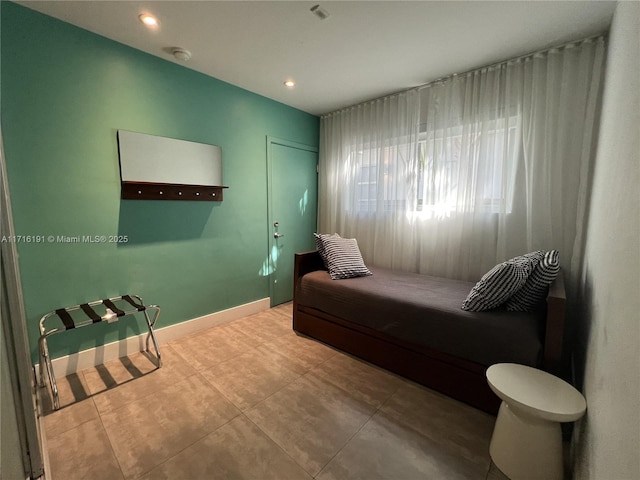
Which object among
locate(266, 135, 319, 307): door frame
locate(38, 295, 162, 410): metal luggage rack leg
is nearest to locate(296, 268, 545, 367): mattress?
locate(266, 135, 319, 307): door frame

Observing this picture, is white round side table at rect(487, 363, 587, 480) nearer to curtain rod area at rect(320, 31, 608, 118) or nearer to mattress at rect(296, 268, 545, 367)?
mattress at rect(296, 268, 545, 367)

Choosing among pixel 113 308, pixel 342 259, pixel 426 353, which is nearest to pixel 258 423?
pixel 426 353

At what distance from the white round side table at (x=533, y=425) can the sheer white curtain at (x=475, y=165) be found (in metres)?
1.27

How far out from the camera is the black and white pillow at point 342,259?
8.16 feet

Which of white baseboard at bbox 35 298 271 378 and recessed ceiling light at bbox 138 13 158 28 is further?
white baseboard at bbox 35 298 271 378

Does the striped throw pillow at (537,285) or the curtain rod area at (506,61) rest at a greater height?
the curtain rod area at (506,61)

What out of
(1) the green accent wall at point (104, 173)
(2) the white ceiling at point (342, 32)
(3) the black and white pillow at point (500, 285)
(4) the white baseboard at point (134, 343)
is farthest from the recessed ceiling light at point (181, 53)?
(3) the black and white pillow at point (500, 285)

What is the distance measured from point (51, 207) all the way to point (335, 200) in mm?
2686

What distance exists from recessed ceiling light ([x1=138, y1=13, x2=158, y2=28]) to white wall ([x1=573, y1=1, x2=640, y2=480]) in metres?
2.47

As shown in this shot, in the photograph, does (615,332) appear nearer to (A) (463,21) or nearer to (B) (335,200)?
(A) (463,21)

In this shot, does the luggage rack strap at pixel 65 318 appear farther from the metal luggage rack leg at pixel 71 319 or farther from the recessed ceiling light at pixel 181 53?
the recessed ceiling light at pixel 181 53

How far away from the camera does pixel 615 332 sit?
32.9 inches

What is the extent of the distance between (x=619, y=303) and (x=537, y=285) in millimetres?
836

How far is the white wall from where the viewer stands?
2.14 ft
